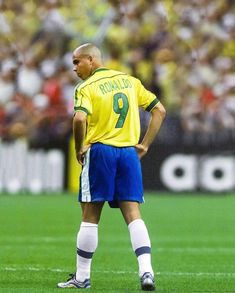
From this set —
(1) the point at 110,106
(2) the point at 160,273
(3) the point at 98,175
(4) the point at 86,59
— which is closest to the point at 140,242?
(3) the point at 98,175

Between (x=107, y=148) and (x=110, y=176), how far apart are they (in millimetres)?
206

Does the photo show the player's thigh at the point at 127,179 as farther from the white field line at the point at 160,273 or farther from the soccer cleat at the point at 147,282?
the white field line at the point at 160,273

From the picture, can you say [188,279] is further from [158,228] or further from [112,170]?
[158,228]

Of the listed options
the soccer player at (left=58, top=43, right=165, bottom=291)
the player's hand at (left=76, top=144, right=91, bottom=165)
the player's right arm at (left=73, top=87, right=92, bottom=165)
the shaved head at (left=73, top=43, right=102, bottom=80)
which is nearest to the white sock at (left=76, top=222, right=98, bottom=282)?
the soccer player at (left=58, top=43, right=165, bottom=291)

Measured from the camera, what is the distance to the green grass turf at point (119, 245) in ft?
28.3

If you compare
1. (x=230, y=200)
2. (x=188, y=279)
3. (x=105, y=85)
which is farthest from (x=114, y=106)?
(x=230, y=200)

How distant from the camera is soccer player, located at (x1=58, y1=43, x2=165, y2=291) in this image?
25.5 feet

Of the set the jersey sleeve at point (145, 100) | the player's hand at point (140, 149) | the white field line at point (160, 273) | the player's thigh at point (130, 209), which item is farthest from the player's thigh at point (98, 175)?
the white field line at point (160, 273)

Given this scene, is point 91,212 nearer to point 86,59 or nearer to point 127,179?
point 127,179

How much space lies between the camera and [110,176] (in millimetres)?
7828

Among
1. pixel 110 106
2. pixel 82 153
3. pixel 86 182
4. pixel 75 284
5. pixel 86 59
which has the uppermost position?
pixel 86 59

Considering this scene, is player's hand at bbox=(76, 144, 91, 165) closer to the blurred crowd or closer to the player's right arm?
the player's right arm

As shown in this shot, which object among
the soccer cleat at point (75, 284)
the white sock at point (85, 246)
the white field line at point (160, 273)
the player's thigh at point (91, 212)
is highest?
the player's thigh at point (91, 212)

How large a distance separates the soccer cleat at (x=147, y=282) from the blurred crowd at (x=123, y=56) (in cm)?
1418
